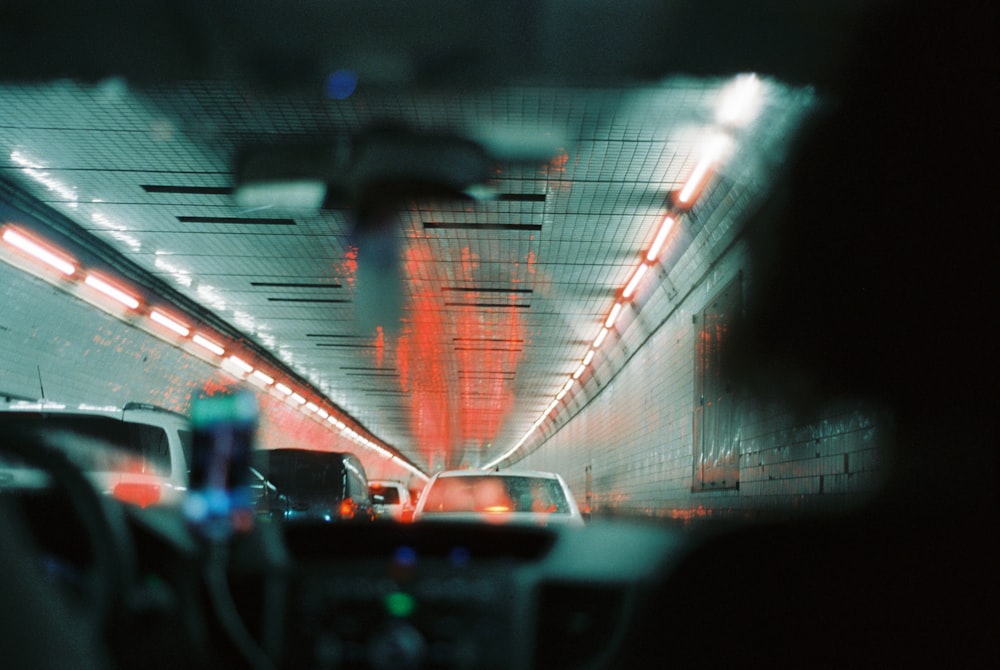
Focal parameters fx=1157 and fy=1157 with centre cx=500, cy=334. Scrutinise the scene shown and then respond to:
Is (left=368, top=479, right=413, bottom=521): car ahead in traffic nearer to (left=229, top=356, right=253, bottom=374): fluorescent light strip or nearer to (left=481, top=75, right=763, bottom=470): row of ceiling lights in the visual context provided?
(left=229, top=356, right=253, bottom=374): fluorescent light strip

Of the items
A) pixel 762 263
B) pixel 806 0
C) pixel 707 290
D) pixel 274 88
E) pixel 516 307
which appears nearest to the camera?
pixel 806 0

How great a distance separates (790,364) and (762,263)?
146cm

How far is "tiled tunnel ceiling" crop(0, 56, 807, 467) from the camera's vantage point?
1091cm

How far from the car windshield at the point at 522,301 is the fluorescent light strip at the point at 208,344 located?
0.57 ft

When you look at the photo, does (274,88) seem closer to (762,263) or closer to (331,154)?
(331,154)

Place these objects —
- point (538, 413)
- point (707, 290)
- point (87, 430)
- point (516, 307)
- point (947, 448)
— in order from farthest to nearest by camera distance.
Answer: point (538, 413)
point (516, 307)
point (707, 290)
point (87, 430)
point (947, 448)

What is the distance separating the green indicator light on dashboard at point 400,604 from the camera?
86.8 inches

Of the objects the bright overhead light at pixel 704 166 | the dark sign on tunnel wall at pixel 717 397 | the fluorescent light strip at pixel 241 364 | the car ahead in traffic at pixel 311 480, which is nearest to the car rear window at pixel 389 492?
the fluorescent light strip at pixel 241 364

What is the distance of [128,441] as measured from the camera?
10.1 metres

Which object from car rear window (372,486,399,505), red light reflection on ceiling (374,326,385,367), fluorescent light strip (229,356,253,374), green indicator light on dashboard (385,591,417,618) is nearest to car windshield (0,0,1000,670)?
green indicator light on dashboard (385,591,417,618)

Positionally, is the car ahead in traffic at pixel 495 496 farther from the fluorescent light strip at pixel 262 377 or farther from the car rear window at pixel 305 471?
the fluorescent light strip at pixel 262 377

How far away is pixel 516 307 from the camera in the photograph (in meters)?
23.5

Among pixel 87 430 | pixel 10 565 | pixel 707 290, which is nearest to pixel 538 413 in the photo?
pixel 707 290

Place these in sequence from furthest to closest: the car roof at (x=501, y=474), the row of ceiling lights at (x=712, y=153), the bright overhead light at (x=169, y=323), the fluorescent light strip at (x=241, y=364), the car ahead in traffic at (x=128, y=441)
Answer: the fluorescent light strip at (x=241, y=364), the bright overhead light at (x=169, y=323), the car roof at (x=501, y=474), the row of ceiling lights at (x=712, y=153), the car ahead in traffic at (x=128, y=441)
